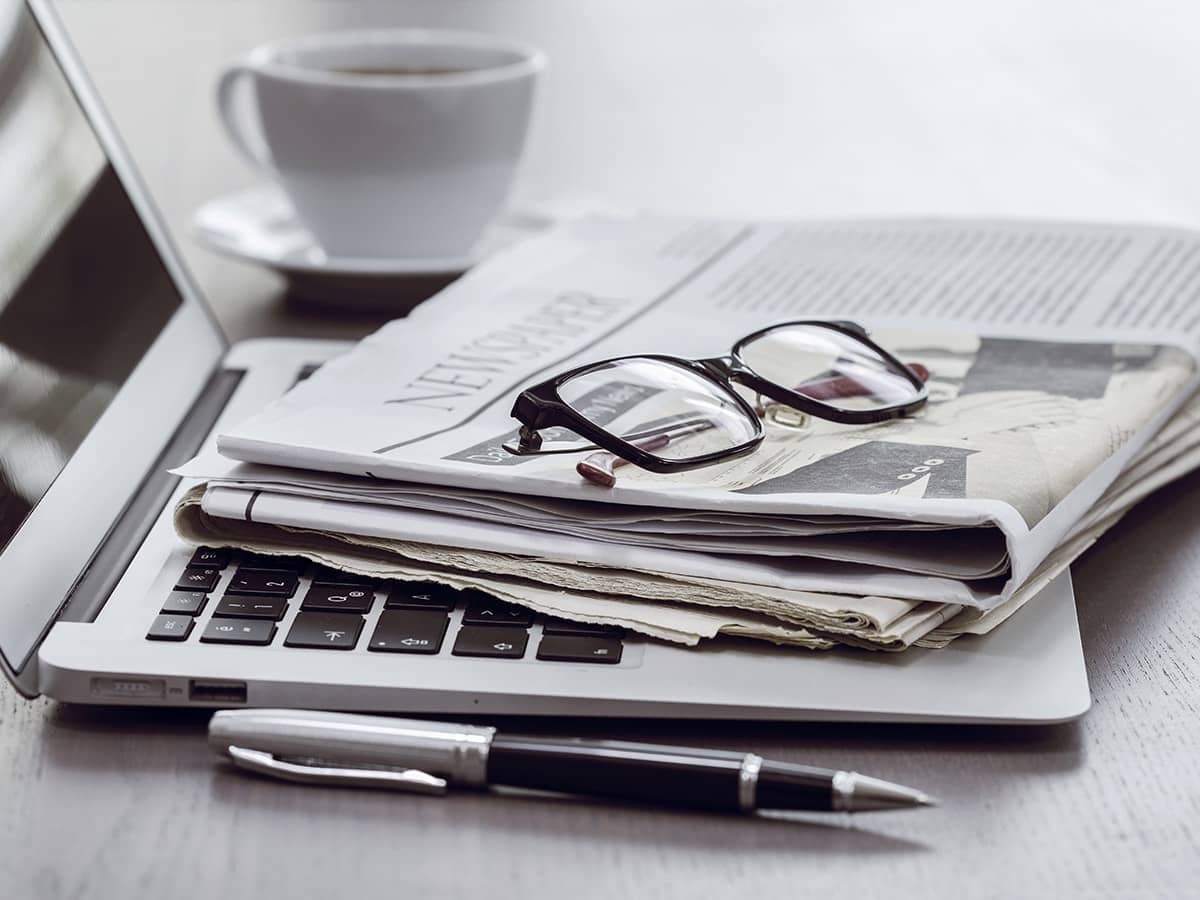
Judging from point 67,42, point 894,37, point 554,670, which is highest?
point 67,42

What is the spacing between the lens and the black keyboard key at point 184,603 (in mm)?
425

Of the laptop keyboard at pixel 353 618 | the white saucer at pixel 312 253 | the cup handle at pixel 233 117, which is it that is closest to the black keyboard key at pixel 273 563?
the laptop keyboard at pixel 353 618

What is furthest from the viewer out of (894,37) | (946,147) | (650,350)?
(894,37)

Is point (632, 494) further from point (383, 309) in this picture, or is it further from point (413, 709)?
point (383, 309)

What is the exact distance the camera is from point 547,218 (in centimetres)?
90

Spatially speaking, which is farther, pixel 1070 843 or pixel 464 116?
pixel 464 116

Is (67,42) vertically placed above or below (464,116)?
above

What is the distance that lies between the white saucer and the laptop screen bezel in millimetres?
92

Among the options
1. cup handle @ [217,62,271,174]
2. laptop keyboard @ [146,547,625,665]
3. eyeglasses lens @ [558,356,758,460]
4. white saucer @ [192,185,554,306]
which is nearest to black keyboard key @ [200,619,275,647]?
laptop keyboard @ [146,547,625,665]

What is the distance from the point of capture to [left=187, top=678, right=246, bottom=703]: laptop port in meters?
0.40

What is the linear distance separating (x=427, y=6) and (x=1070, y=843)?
55.5 inches

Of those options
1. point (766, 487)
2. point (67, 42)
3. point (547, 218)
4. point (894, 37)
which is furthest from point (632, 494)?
point (894, 37)

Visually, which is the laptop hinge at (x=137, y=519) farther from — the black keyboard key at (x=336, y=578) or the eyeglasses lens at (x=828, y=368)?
the eyeglasses lens at (x=828, y=368)

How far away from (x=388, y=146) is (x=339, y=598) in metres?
0.40
